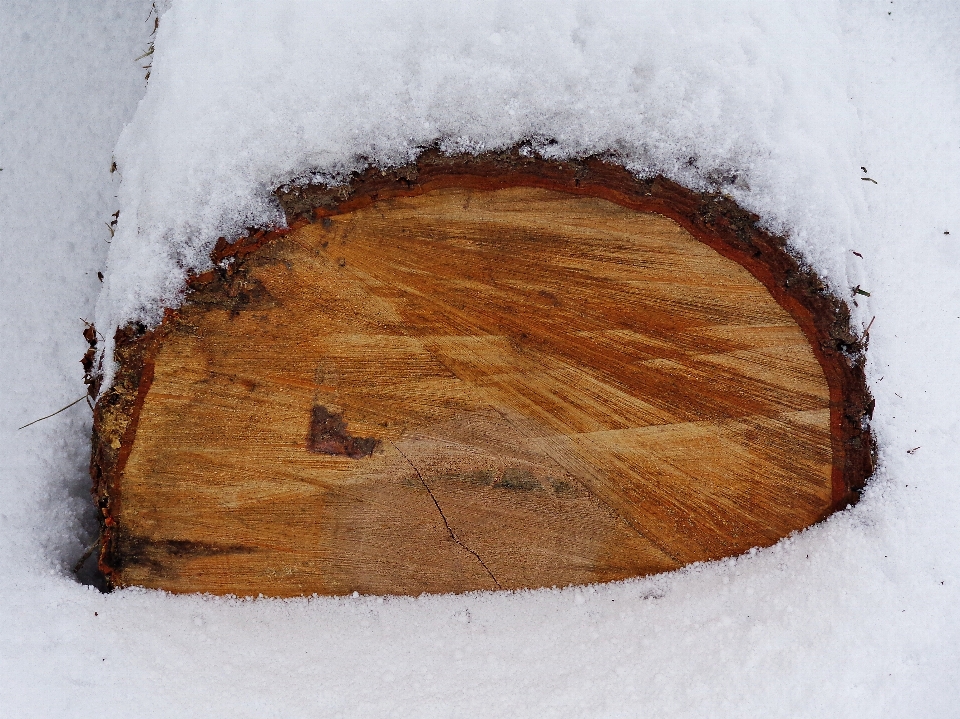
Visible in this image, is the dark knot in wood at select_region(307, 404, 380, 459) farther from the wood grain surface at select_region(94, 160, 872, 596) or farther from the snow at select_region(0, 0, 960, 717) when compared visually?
the snow at select_region(0, 0, 960, 717)

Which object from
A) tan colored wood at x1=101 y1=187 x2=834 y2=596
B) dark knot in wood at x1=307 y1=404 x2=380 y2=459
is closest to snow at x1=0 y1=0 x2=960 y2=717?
tan colored wood at x1=101 y1=187 x2=834 y2=596

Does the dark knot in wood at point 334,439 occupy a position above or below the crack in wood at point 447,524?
above

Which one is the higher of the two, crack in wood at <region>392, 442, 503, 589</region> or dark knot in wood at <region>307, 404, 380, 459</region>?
dark knot in wood at <region>307, 404, 380, 459</region>

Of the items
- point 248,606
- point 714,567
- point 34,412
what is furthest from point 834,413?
point 34,412

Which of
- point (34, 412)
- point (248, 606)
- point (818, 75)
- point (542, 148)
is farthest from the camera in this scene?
point (34, 412)

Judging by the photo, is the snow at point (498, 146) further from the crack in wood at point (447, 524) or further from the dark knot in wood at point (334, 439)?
the dark knot in wood at point (334, 439)

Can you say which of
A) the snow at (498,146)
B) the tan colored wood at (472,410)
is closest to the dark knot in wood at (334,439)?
the tan colored wood at (472,410)

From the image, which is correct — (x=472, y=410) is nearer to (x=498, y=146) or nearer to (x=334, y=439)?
(x=334, y=439)

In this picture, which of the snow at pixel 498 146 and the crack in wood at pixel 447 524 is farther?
the crack in wood at pixel 447 524

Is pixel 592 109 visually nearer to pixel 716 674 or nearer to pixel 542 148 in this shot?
pixel 542 148
